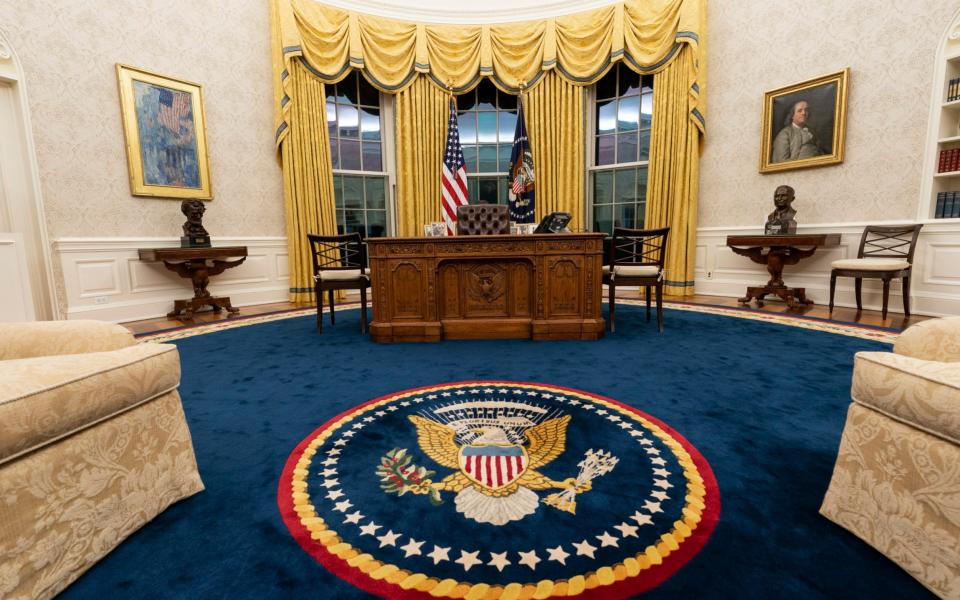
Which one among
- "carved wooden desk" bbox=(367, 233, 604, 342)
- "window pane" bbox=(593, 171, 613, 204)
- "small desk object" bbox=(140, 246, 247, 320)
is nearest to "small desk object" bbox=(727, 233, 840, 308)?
"window pane" bbox=(593, 171, 613, 204)

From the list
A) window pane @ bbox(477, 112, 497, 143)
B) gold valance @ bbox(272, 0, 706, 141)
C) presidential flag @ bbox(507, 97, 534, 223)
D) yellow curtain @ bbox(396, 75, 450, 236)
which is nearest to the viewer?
gold valance @ bbox(272, 0, 706, 141)

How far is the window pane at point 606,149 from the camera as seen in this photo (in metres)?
6.15

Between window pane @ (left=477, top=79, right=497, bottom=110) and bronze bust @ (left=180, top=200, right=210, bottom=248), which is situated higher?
window pane @ (left=477, top=79, right=497, bottom=110)

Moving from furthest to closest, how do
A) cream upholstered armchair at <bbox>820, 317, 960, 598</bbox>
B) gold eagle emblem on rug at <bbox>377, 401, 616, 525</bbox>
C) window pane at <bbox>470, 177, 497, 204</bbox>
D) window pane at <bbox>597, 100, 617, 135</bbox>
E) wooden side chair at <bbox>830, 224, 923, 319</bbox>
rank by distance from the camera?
1. window pane at <bbox>470, 177, 497, 204</bbox>
2. window pane at <bbox>597, 100, 617, 135</bbox>
3. wooden side chair at <bbox>830, 224, 923, 319</bbox>
4. gold eagle emblem on rug at <bbox>377, 401, 616, 525</bbox>
5. cream upholstered armchair at <bbox>820, 317, 960, 598</bbox>

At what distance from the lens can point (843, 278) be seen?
4.62 metres

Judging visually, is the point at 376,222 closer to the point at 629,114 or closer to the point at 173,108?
the point at 173,108

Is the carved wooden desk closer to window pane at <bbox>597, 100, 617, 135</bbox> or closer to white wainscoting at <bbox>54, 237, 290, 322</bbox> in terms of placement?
white wainscoting at <bbox>54, 237, 290, 322</bbox>

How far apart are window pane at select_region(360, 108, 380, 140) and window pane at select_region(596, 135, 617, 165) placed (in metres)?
3.16

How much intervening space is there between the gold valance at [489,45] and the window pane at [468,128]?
0.50 metres

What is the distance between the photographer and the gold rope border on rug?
3.42 m

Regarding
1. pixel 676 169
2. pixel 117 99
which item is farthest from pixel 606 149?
pixel 117 99

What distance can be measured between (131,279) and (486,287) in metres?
3.84

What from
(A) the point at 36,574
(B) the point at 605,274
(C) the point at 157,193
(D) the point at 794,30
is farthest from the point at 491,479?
(D) the point at 794,30

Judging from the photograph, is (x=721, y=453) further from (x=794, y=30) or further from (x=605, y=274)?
(x=794, y=30)
